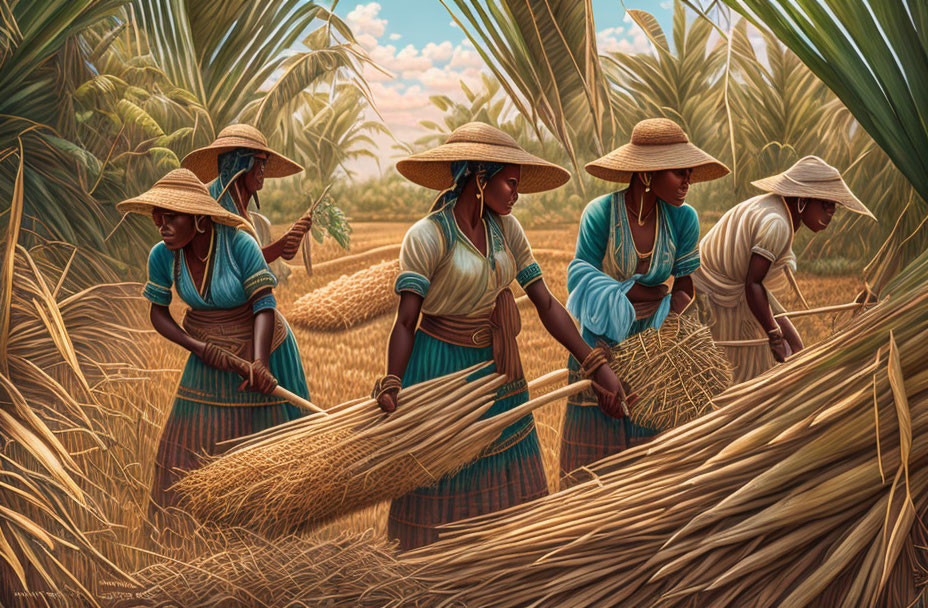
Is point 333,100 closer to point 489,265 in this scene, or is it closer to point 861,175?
point 489,265

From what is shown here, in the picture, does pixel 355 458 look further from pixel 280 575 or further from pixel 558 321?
pixel 558 321

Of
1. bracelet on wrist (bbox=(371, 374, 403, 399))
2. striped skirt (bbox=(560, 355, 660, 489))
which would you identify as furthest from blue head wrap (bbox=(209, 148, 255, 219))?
striped skirt (bbox=(560, 355, 660, 489))

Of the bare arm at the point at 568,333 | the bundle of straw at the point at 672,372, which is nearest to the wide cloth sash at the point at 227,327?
the bare arm at the point at 568,333

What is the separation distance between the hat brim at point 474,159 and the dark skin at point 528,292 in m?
0.06

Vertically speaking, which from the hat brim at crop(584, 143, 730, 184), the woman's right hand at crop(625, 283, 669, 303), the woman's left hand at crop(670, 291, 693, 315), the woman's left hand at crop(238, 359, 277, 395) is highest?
the hat brim at crop(584, 143, 730, 184)

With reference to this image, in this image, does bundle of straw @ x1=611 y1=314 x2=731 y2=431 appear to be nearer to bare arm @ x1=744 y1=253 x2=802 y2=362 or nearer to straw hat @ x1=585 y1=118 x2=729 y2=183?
bare arm @ x1=744 y1=253 x2=802 y2=362

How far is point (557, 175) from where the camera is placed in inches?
111

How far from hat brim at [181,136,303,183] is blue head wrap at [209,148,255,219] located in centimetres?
2

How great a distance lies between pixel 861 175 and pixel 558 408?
5.25ft

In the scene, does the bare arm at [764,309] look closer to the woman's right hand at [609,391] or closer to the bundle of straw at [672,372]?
the bundle of straw at [672,372]

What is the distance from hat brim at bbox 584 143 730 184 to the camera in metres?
2.81

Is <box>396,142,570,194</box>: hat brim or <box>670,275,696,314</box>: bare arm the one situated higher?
<box>396,142,570,194</box>: hat brim

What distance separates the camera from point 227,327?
2885 millimetres

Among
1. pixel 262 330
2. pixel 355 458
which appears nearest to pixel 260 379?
pixel 262 330
